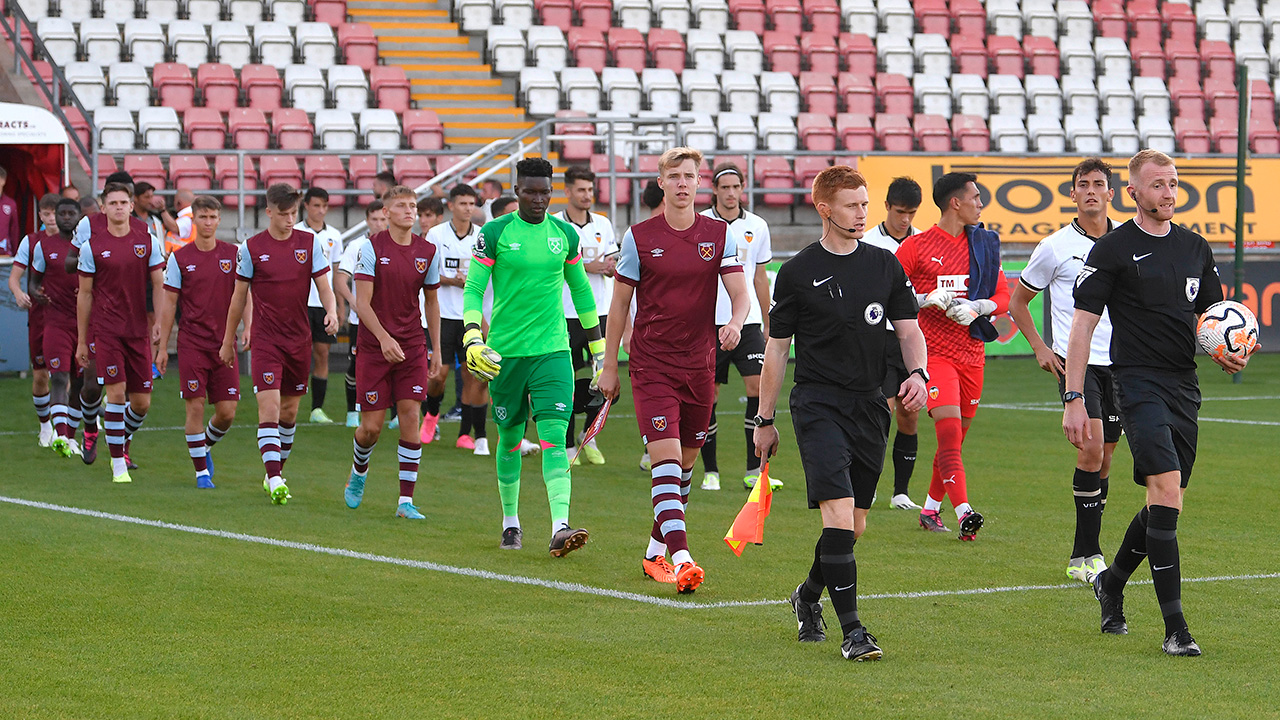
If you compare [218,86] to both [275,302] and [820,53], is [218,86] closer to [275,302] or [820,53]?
[820,53]

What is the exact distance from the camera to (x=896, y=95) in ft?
85.5

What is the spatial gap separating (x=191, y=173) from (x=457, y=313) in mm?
8497

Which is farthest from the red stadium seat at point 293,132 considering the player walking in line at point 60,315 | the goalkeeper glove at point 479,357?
the goalkeeper glove at point 479,357

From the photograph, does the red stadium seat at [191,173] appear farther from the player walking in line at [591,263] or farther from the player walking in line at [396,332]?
the player walking in line at [396,332]

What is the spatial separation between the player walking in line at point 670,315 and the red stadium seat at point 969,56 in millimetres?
20983

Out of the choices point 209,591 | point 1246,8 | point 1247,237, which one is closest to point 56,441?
point 209,591

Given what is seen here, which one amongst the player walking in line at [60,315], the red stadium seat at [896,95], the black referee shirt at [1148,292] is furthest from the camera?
the red stadium seat at [896,95]

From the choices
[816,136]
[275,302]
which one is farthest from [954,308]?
[816,136]

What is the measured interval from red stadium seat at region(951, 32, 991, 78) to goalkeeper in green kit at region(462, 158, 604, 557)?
20.4m

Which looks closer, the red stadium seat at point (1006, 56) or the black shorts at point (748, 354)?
the black shorts at point (748, 354)

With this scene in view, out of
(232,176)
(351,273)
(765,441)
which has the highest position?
(232,176)

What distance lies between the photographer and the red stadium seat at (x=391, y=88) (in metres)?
23.5

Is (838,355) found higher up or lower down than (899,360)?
higher up

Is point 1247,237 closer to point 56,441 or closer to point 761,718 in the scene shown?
point 56,441
